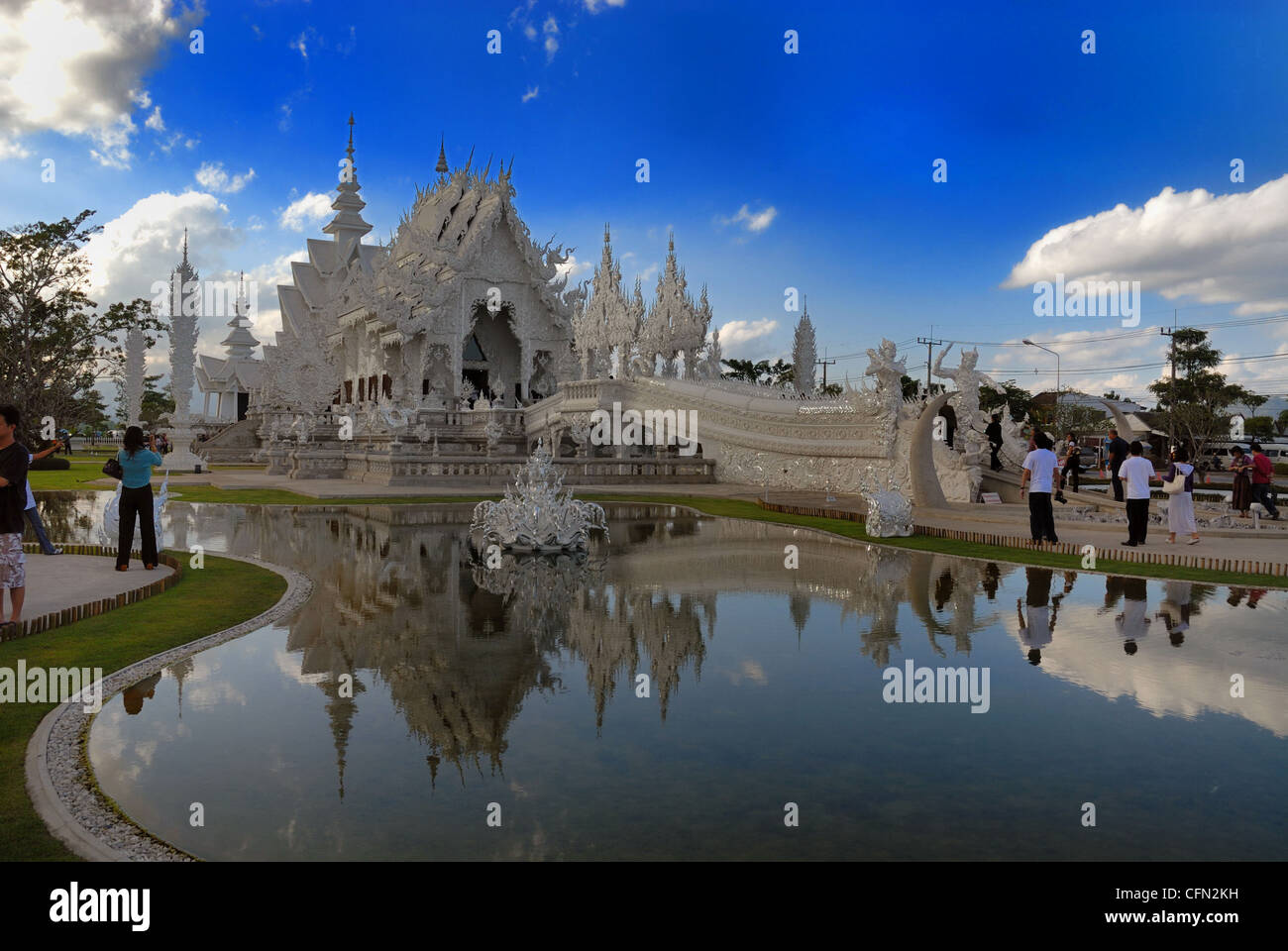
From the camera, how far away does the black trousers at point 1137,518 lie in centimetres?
1453

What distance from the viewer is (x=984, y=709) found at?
6309mm

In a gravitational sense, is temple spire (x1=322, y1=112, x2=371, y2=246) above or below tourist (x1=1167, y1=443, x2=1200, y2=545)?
above

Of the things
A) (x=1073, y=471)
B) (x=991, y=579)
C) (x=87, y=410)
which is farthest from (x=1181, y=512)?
(x=87, y=410)

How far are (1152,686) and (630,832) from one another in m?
4.66

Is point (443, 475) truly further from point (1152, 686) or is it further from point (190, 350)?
point (190, 350)

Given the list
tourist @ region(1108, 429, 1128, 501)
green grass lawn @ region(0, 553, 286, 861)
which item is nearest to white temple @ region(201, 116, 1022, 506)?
tourist @ region(1108, 429, 1128, 501)

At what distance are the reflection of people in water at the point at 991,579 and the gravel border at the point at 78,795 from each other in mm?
8943

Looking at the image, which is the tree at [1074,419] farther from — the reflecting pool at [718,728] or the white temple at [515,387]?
the reflecting pool at [718,728]

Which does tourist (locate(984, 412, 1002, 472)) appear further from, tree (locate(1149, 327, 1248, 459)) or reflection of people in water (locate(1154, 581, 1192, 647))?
tree (locate(1149, 327, 1248, 459))

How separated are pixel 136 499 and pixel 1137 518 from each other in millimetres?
14966

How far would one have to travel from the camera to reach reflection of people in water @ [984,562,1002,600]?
10.9m

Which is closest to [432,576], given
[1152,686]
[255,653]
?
[255,653]

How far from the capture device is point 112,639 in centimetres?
809
